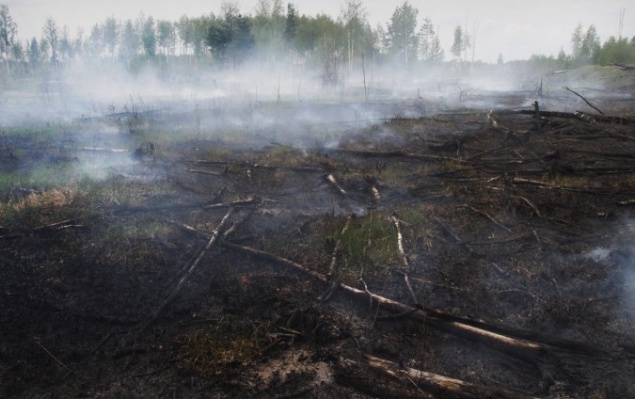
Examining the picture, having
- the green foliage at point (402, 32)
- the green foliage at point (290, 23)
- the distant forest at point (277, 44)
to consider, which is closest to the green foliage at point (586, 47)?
the distant forest at point (277, 44)

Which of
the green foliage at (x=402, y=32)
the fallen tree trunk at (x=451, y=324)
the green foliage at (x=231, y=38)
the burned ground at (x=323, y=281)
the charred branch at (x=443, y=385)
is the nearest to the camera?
the charred branch at (x=443, y=385)

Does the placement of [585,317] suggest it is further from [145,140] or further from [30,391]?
[145,140]

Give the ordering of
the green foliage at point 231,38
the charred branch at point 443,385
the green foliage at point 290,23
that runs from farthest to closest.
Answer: the green foliage at point 290,23 → the green foliage at point 231,38 → the charred branch at point 443,385

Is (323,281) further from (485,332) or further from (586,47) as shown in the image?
(586,47)

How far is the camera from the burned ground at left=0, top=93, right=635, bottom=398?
3.86 m

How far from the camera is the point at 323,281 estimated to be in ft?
17.7

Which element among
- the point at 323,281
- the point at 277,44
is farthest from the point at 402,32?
the point at 323,281

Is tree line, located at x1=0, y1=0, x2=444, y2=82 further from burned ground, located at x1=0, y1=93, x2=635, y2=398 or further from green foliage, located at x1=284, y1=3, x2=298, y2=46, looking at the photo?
burned ground, located at x1=0, y1=93, x2=635, y2=398

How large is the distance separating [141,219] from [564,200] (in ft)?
27.1

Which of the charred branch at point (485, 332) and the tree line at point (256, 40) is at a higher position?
the tree line at point (256, 40)

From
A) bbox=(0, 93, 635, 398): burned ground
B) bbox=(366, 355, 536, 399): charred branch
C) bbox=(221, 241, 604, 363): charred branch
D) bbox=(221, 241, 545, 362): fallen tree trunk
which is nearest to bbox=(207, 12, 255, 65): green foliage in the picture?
bbox=(0, 93, 635, 398): burned ground

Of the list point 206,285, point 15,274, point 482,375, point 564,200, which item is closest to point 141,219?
point 15,274

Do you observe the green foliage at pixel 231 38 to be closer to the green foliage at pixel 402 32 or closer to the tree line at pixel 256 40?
the tree line at pixel 256 40

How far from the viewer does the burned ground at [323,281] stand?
3.86 m
